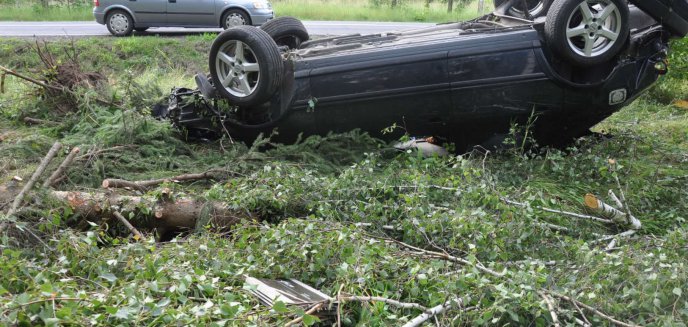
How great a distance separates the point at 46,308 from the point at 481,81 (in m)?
4.34

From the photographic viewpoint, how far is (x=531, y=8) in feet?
25.3

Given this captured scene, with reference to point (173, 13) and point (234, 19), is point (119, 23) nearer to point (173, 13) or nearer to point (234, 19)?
point (173, 13)

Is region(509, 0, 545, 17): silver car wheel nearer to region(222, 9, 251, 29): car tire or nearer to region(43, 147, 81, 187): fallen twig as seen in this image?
region(43, 147, 81, 187): fallen twig

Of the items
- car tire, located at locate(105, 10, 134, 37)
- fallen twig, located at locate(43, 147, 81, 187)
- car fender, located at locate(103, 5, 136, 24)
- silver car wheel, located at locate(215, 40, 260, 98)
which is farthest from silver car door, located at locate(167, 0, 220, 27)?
fallen twig, located at locate(43, 147, 81, 187)

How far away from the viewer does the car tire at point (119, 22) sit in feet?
52.4

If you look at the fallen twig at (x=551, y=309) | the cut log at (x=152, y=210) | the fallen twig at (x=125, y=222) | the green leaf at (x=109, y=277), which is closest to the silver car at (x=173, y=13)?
the cut log at (x=152, y=210)

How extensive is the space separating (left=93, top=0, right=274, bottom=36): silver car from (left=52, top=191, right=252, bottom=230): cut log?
11356 mm

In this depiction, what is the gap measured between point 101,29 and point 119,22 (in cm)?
277

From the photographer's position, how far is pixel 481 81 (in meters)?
6.46

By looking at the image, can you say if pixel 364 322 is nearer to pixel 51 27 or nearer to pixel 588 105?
pixel 588 105

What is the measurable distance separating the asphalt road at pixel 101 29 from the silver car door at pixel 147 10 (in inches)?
23.9

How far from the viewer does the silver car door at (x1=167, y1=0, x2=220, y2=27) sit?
52.9 ft

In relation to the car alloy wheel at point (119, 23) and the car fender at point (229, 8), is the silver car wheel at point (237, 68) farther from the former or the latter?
the car alloy wheel at point (119, 23)

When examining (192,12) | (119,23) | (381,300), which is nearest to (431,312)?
(381,300)
